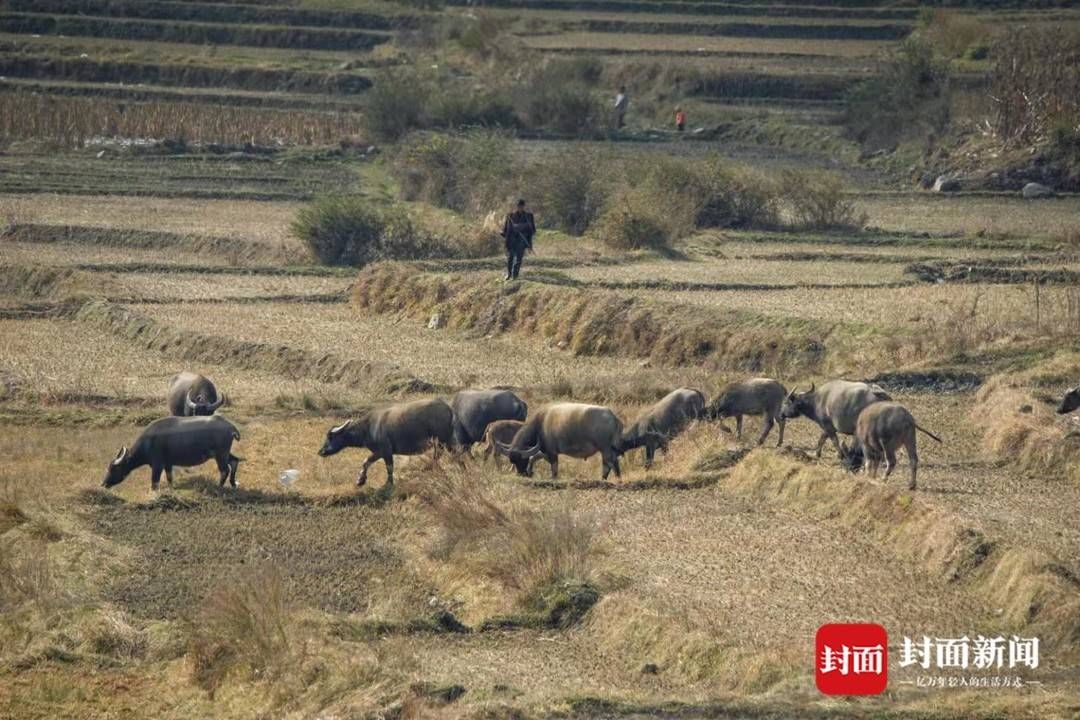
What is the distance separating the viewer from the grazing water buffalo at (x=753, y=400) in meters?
17.4

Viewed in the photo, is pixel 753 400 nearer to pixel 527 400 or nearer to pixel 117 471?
pixel 527 400

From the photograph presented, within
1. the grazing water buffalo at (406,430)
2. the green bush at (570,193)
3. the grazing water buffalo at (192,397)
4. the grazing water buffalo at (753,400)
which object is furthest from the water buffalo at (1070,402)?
the green bush at (570,193)

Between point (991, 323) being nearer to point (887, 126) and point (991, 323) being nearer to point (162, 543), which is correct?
point (162, 543)

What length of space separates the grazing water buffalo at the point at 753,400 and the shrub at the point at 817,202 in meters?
13.4

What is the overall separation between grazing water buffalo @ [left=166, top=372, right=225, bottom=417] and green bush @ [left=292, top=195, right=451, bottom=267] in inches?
399

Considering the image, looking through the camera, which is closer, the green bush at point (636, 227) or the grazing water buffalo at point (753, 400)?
the grazing water buffalo at point (753, 400)

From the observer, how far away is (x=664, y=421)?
1730 cm

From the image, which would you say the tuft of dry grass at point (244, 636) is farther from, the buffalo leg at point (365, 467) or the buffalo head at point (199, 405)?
the buffalo head at point (199, 405)

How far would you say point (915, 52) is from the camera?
42.7 metres

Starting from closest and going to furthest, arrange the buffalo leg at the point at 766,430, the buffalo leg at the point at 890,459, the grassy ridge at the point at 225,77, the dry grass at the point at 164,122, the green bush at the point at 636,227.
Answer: the buffalo leg at the point at 890,459, the buffalo leg at the point at 766,430, the green bush at the point at 636,227, the dry grass at the point at 164,122, the grassy ridge at the point at 225,77

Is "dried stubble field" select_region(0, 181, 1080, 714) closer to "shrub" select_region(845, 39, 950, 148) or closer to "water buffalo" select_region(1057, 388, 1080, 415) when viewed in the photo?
"water buffalo" select_region(1057, 388, 1080, 415)

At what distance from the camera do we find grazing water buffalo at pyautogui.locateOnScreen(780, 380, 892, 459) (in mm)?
16109

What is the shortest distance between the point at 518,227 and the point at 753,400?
23.1ft

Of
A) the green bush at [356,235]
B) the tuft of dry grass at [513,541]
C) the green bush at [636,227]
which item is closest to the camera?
the tuft of dry grass at [513,541]
